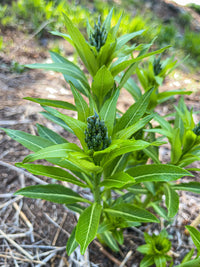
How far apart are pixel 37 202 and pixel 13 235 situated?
13.1 inches

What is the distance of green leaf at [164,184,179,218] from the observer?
4.09 feet

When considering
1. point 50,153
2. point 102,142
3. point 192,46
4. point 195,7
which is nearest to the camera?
point 50,153

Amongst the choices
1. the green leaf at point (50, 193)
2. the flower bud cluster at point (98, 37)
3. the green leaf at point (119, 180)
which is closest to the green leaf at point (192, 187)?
the green leaf at point (119, 180)

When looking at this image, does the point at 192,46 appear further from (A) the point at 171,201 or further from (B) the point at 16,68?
(A) the point at 171,201

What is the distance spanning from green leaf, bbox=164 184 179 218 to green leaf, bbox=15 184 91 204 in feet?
1.82

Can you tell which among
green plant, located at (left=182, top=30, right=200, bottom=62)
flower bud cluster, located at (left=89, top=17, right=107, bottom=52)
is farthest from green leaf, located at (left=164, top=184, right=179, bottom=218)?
green plant, located at (left=182, top=30, right=200, bottom=62)

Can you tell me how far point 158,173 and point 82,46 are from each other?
0.78 m

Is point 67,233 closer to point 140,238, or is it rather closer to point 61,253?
point 61,253

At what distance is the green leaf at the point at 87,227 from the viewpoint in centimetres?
98

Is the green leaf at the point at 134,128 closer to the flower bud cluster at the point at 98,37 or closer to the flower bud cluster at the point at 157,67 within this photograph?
the flower bud cluster at the point at 98,37

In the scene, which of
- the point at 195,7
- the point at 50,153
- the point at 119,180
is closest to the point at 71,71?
the point at 50,153

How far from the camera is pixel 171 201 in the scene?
135cm

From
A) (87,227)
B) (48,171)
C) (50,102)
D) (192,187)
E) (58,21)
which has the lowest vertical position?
(87,227)

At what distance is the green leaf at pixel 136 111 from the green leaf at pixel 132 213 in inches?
19.5
